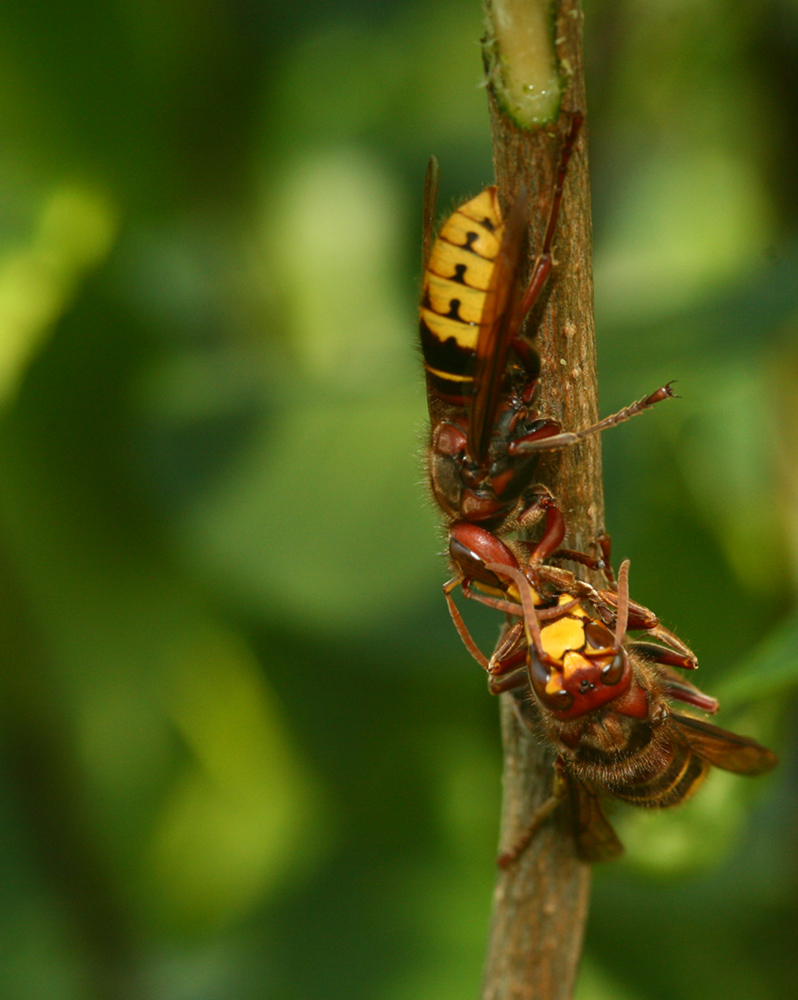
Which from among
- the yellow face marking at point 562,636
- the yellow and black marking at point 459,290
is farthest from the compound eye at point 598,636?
the yellow and black marking at point 459,290

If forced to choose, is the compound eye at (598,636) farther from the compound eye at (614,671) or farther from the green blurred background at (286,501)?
the green blurred background at (286,501)

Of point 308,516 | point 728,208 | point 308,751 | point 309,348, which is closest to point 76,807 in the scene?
point 308,751

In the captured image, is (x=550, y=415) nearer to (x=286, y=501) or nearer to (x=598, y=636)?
(x=598, y=636)

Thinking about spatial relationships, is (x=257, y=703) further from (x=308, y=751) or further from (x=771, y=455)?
(x=771, y=455)

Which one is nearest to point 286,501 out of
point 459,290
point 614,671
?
point 459,290

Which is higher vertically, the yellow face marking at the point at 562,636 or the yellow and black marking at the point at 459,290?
the yellow and black marking at the point at 459,290

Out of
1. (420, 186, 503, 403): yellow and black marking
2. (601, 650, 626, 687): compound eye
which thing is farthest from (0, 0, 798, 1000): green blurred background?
(601, 650, 626, 687): compound eye
